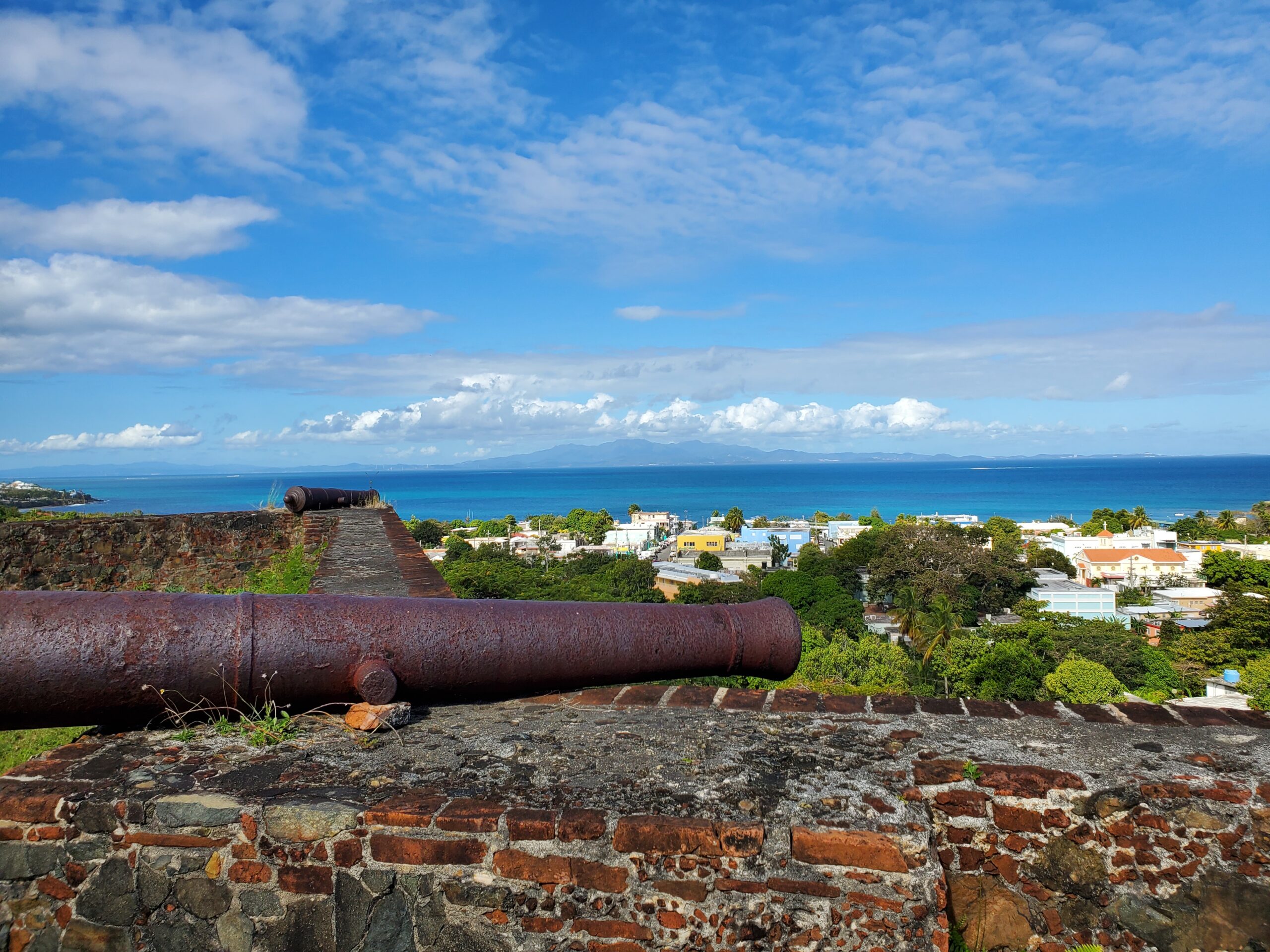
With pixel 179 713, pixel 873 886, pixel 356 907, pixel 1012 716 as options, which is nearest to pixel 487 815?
pixel 356 907

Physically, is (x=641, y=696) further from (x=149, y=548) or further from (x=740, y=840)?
(x=149, y=548)

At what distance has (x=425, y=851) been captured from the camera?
1936 mm

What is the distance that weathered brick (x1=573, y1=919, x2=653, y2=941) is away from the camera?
1845 mm

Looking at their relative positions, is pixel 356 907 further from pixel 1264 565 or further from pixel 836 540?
pixel 836 540

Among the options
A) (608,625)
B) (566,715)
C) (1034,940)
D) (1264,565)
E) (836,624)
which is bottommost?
(836,624)

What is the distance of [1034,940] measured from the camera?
225 cm

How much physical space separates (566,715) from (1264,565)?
46749 millimetres

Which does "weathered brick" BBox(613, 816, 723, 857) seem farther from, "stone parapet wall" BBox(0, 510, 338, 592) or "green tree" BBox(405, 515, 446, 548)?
"green tree" BBox(405, 515, 446, 548)

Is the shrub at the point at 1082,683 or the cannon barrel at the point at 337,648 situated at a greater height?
the cannon barrel at the point at 337,648

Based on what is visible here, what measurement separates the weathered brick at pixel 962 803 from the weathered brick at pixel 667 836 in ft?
2.51

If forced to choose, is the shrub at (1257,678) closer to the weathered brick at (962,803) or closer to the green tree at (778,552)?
the weathered brick at (962,803)

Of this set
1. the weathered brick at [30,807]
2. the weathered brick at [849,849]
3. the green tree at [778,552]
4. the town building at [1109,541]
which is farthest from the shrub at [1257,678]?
the green tree at [778,552]

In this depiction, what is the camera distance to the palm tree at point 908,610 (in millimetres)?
46938

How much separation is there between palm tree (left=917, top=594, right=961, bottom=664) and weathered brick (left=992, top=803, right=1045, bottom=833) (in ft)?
124
